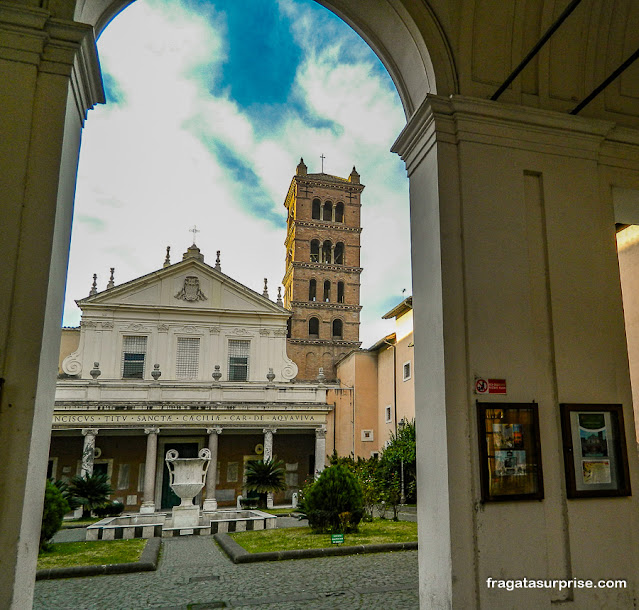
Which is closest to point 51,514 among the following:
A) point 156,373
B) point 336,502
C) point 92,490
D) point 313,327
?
point 336,502

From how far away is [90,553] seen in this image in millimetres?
10438

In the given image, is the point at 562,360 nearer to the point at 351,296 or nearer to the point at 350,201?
the point at 351,296

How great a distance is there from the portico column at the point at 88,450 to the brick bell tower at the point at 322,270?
15.7 metres

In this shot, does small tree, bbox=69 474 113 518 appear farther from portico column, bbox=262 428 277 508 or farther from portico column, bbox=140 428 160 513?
portico column, bbox=262 428 277 508

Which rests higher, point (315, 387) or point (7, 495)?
point (315, 387)

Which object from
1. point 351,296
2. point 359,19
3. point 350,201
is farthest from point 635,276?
point 350,201

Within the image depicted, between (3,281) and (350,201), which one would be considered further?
(350,201)

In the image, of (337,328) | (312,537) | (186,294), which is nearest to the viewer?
(312,537)

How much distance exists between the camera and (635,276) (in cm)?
857

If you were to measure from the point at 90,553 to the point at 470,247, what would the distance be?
31.2ft

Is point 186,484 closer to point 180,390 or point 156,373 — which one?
point 180,390

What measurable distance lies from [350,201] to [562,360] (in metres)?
36.7

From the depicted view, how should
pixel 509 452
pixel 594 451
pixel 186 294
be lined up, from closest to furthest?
pixel 509 452 < pixel 594 451 < pixel 186 294

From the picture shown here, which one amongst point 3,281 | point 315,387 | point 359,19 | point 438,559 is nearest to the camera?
point 3,281
